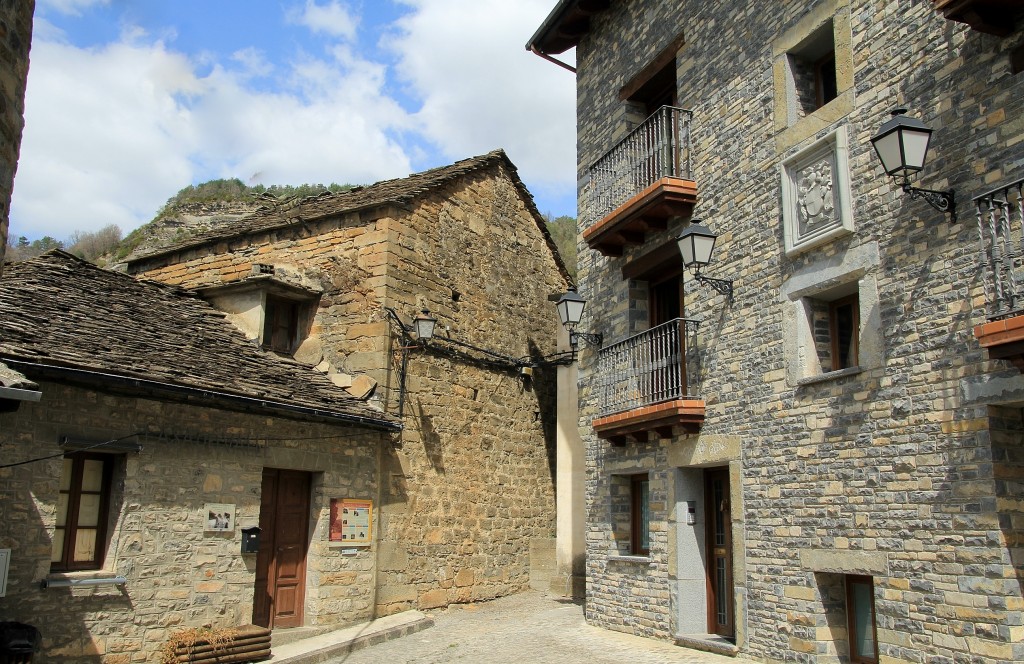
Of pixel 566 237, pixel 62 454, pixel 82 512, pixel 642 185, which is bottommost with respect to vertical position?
pixel 82 512

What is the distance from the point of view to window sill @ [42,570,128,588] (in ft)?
26.7

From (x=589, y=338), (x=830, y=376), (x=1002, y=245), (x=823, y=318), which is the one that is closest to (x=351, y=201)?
(x=589, y=338)

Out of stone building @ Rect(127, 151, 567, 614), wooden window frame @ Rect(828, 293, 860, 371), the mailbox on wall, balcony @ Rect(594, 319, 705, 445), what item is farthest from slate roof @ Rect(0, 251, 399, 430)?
wooden window frame @ Rect(828, 293, 860, 371)

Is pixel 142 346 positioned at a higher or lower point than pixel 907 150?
lower

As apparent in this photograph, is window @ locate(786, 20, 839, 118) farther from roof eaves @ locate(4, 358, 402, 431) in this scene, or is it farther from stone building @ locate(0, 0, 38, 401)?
stone building @ locate(0, 0, 38, 401)

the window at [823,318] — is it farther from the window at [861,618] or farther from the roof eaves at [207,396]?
the roof eaves at [207,396]

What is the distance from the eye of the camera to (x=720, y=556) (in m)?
9.63

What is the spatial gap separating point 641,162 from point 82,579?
7.85 m

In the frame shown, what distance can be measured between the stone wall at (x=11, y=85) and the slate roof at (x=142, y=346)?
404 centimetres

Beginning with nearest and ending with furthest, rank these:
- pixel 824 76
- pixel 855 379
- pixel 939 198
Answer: pixel 939 198, pixel 855 379, pixel 824 76

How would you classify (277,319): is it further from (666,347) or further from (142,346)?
(666,347)

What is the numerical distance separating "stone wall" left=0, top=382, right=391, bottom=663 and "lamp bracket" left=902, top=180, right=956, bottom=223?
749 centimetres

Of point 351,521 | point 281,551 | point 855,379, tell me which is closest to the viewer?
point 855,379

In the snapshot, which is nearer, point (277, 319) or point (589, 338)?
point (589, 338)
